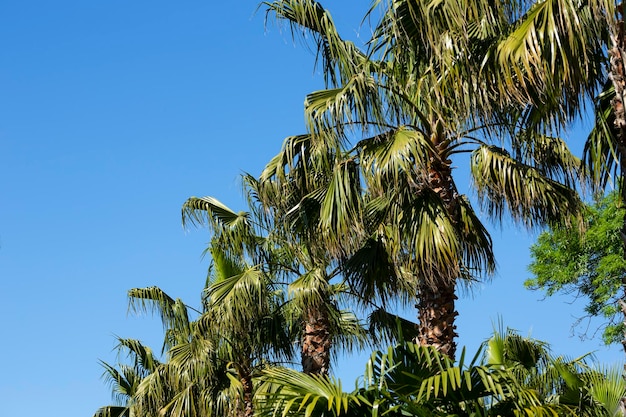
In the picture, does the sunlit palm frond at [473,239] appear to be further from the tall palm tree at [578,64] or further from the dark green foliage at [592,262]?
the dark green foliage at [592,262]

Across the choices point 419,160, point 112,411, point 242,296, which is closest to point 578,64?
point 419,160

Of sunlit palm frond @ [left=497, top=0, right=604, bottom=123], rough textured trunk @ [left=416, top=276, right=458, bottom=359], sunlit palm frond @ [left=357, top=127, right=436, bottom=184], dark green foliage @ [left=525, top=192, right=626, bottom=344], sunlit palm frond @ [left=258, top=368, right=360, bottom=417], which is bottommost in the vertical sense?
sunlit palm frond @ [left=258, top=368, right=360, bottom=417]

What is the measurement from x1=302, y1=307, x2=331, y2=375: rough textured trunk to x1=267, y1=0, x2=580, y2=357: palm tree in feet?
9.19

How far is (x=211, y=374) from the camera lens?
53.9ft

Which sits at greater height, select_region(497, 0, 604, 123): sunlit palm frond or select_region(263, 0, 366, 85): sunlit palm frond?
select_region(263, 0, 366, 85): sunlit palm frond

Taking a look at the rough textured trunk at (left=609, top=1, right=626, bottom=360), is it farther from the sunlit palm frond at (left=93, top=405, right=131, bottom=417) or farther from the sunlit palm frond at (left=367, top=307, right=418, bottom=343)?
the sunlit palm frond at (left=93, top=405, right=131, bottom=417)

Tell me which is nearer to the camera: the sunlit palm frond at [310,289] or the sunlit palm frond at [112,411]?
the sunlit palm frond at [310,289]

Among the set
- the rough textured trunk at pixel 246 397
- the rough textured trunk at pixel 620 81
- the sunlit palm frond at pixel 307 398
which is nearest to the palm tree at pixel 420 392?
the sunlit palm frond at pixel 307 398

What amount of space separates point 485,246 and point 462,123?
175cm

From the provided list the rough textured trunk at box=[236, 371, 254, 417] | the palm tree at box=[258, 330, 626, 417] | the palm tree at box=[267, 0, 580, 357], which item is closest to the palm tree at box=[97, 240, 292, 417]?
the rough textured trunk at box=[236, 371, 254, 417]

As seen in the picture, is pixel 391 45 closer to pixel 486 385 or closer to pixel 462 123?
pixel 462 123

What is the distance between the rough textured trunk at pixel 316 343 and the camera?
15.1 meters

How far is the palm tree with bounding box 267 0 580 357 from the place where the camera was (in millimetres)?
10922

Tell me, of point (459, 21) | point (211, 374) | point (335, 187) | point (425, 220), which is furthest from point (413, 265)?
point (211, 374)
